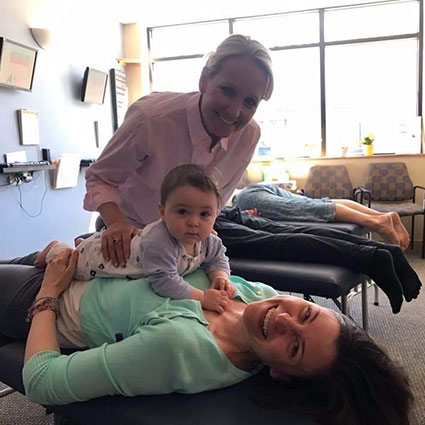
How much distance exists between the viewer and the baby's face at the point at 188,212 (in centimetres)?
122

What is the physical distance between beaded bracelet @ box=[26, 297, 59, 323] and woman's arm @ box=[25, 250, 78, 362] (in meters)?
0.01

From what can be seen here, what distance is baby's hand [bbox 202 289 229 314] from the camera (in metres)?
1.19

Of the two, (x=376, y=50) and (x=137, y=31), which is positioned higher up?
(x=137, y=31)

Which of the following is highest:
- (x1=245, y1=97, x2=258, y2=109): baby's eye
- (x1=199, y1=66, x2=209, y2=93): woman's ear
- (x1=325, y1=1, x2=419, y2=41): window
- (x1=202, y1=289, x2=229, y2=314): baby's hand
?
(x1=325, y1=1, x2=419, y2=41): window

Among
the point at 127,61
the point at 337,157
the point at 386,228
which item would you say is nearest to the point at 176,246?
the point at 386,228

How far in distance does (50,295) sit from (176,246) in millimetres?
387

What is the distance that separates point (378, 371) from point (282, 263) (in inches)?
44.4

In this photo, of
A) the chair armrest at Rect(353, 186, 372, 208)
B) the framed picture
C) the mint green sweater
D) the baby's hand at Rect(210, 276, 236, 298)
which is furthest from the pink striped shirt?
the chair armrest at Rect(353, 186, 372, 208)

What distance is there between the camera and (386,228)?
263 cm

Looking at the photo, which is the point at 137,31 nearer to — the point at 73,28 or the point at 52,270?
the point at 73,28

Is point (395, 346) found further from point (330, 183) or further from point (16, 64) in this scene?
point (16, 64)

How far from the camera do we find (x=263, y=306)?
1.06 metres

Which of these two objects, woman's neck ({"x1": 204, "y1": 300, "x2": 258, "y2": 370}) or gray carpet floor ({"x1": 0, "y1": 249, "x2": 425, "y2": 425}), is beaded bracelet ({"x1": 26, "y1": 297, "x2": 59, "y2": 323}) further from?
gray carpet floor ({"x1": 0, "y1": 249, "x2": 425, "y2": 425})

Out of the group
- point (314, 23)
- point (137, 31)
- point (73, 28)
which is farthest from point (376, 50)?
point (73, 28)
